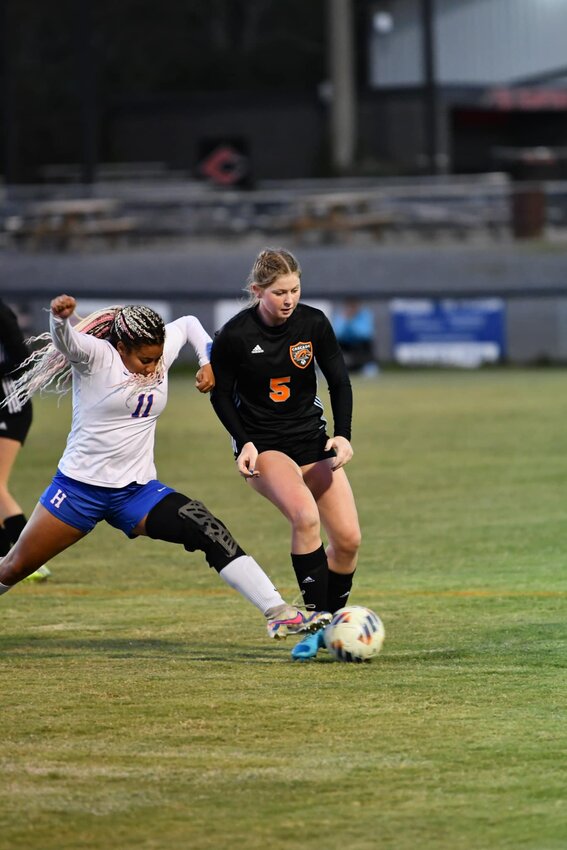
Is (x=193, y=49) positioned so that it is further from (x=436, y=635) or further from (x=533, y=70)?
(x=436, y=635)

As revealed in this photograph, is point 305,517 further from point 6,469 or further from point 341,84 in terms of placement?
point 341,84

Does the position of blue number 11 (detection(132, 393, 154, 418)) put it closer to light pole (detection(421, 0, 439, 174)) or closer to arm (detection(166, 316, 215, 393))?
arm (detection(166, 316, 215, 393))

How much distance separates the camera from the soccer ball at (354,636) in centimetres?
746

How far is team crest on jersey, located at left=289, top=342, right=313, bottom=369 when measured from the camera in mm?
7746

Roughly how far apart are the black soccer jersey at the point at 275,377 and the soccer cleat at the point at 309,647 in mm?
946

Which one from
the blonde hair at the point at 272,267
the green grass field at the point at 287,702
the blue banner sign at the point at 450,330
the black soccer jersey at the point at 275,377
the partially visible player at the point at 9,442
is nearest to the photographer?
the green grass field at the point at 287,702

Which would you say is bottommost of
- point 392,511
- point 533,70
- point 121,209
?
point 392,511

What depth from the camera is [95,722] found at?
639 centimetres

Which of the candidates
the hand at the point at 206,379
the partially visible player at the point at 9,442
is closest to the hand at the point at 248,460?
the hand at the point at 206,379

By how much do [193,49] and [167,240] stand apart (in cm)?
3767

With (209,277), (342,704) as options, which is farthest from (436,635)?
(209,277)

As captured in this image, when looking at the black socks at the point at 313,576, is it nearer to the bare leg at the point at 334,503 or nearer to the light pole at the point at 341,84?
the bare leg at the point at 334,503

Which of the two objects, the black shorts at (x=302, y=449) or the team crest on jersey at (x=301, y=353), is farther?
the black shorts at (x=302, y=449)

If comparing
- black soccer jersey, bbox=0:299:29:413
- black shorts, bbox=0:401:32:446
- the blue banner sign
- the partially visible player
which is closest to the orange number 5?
black soccer jersey, bbox=0:299:29:413
